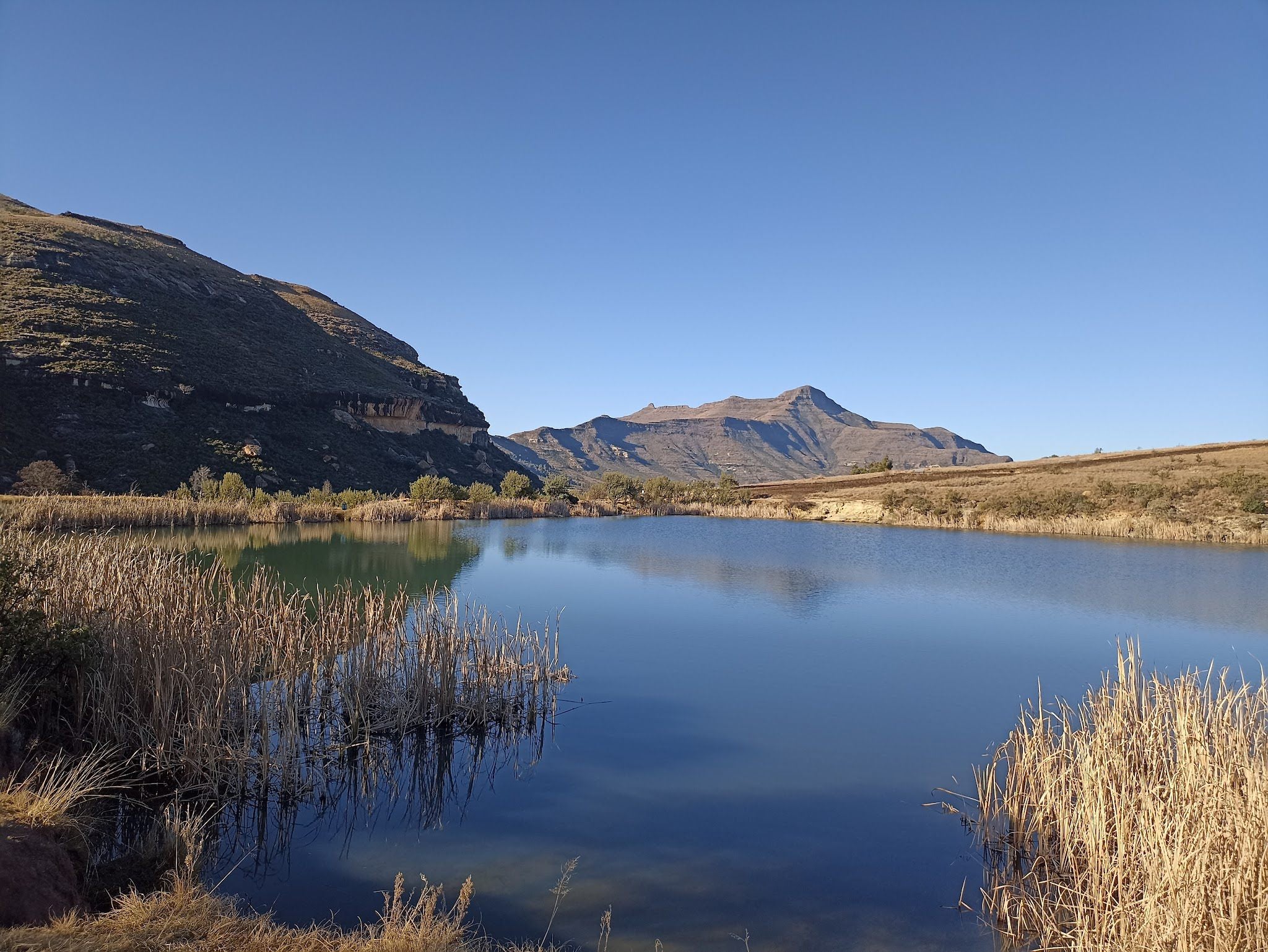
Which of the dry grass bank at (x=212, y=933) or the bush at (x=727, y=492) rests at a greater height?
the bush at (x=727, y=492)

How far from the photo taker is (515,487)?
48656 millimetres

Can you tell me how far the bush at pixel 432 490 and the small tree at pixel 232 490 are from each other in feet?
30.8

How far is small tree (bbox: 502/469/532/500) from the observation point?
48531mm

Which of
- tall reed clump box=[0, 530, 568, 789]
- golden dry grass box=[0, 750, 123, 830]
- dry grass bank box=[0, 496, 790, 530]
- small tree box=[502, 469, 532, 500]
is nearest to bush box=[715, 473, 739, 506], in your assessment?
dry grass bank box=[0, 496, 790, 530]

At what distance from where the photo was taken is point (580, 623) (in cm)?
1459

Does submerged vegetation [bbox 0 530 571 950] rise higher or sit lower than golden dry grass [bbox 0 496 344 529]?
lower

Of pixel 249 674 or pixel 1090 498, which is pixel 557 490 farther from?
pixel 249 674

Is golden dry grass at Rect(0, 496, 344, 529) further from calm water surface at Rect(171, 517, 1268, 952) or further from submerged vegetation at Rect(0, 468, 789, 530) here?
calm water surface at Rect(171, 517, 1268, 952)

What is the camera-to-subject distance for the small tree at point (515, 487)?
48531 mm

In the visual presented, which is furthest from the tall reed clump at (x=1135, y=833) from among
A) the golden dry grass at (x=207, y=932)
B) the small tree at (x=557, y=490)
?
the small tree at (x=557, y=490)

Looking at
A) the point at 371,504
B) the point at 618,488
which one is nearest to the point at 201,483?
the point at 371,504

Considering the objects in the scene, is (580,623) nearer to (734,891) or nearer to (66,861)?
(734,891)

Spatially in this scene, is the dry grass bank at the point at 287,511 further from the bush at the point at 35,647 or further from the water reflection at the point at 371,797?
the water reflection at the point at 371,797

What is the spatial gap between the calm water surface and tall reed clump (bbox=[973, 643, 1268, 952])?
0.44 metres
